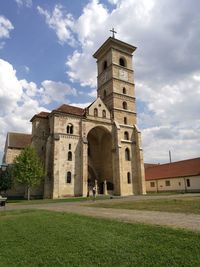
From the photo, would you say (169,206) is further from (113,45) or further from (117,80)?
(113,45)

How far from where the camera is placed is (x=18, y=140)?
50.5 meters

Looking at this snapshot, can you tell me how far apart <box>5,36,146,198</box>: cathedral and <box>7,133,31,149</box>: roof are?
394 inches

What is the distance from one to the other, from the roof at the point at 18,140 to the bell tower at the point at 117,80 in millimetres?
18804

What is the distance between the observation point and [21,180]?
106 feet

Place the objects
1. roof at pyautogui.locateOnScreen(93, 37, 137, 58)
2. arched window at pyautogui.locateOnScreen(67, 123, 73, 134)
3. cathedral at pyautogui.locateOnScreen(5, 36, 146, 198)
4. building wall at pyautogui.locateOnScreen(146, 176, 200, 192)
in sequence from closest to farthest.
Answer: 1. cathedral at pyautogui.locateOnScreen(5, 36, 146, 198)
2. arched window at pyautogui.locateOnScreen(67, 123, 73, 134)
3. building wall at pyautogui.locateOnScreen(146, 176, 200, 192)
4. roof at pyautogui.locateOnScreen(93, 37, 137, 58)

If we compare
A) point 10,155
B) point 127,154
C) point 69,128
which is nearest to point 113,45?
point 69,128

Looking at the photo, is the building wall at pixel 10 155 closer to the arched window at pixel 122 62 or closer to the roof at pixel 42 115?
the roof at pixel 42 115

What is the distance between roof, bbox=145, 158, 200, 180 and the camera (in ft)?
145

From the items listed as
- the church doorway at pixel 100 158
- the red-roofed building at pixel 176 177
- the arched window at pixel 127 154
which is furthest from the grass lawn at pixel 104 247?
the red-roofed building at pixel 176 177

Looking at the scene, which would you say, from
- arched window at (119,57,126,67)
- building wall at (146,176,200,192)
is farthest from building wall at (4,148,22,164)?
building wall at (146,176,200,192)

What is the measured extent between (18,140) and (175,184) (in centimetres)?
3315

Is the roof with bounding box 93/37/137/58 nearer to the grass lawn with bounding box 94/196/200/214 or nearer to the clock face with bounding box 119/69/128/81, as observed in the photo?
the clock face with bounding box 119/69/128/81

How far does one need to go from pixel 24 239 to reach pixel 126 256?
377 cm

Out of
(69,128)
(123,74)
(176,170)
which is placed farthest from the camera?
(123,74)
